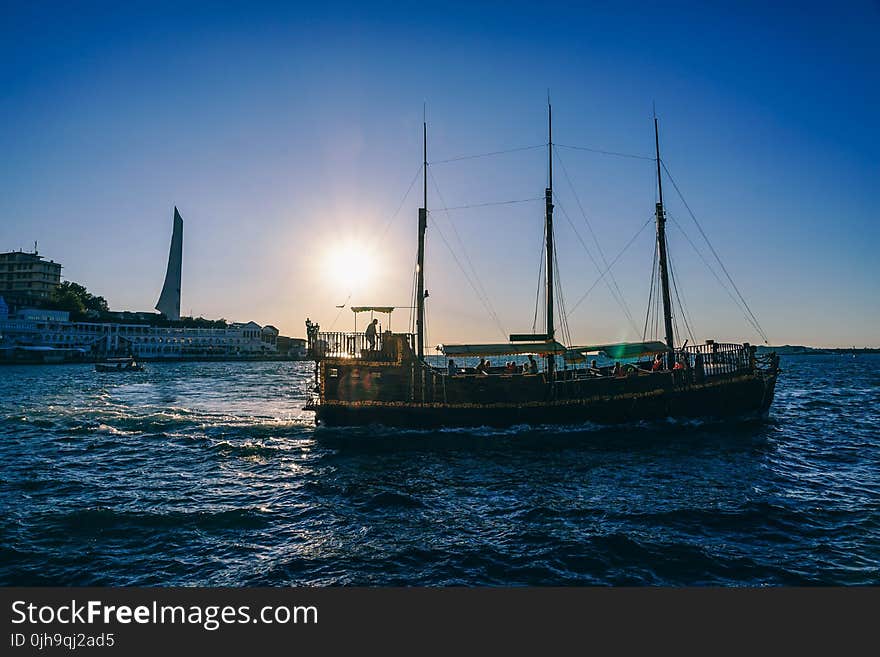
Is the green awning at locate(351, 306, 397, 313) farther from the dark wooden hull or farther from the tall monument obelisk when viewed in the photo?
the tall monument obelisk

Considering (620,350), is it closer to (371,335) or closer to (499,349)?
(499,349)

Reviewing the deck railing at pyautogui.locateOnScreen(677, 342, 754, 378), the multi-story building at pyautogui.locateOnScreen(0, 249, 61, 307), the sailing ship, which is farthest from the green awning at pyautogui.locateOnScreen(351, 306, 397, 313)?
the multi-story building at pyautogui.locateOnScreen(0, 249, 61, 307)

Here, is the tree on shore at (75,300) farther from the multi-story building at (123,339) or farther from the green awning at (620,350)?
the green awning at (620,350)

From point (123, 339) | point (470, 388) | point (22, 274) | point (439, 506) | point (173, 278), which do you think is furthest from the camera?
point (173, 278)

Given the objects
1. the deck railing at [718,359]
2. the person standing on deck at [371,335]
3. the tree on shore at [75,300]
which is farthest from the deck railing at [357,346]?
the tree on shore at [75,300]

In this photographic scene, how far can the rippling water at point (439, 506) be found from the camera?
34.2 ft

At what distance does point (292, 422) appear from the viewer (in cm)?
3130

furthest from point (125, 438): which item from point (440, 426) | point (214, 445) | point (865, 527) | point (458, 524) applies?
point (865, 527)

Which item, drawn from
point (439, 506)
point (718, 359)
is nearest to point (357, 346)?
point (439, 506)

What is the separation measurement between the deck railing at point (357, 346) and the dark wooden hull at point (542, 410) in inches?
104

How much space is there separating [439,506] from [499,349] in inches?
541

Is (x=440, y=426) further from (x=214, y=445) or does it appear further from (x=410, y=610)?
(x=410, y=610)

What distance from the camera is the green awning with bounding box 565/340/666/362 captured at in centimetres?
2928

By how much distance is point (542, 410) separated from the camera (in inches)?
1046
